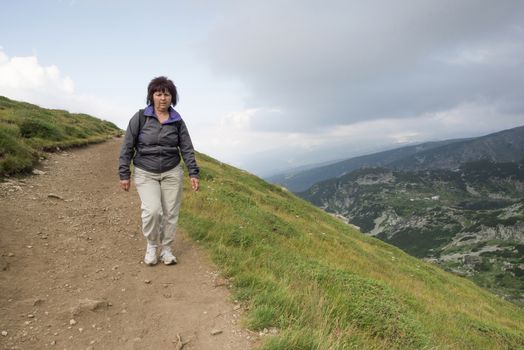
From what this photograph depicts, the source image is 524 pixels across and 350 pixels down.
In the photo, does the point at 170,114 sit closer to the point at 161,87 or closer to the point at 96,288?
A: the point at 161,87

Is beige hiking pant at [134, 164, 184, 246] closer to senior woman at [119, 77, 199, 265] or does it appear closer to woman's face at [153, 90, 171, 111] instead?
senior woman at [119, 77, 199, 265]

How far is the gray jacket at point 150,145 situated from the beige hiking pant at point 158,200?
6.8 inches

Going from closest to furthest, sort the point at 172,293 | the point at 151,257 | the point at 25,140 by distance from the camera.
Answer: the point at 172,293 < the point at 151,257 < the point at 25,140

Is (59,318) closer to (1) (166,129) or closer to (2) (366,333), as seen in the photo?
(1) (166,129)

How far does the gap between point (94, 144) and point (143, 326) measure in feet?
88.1

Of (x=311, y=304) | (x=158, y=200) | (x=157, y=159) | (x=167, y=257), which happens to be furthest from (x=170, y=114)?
(x=311, y=304)

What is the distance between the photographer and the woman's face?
7.25 meters

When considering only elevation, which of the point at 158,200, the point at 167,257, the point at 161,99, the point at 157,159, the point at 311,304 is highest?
the point at 161,99

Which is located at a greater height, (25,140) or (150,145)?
(25,140)

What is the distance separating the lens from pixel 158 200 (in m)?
7.32

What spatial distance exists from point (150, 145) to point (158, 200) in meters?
1.21

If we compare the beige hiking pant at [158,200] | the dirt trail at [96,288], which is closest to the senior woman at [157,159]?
the beige hiking pant at [158,200]

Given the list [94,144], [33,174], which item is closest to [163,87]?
[33,174]

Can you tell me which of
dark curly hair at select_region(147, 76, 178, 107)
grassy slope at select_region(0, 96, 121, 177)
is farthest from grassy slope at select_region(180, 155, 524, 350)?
grassy slope at select_region(0, 96, 121, 177)
